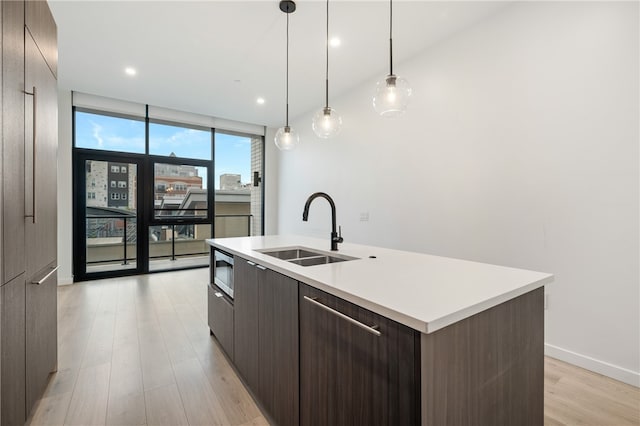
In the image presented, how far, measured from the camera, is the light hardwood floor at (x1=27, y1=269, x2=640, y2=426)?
1701 mm

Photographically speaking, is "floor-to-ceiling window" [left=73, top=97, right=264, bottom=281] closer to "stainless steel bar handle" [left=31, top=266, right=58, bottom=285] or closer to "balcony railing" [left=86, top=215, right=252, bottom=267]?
"balcony railing" [left=86, top=215, right=252, bottom=267]

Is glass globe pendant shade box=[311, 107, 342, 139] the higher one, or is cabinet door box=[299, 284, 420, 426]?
glass globe pendant shade box=[311, 107, 342, 139]

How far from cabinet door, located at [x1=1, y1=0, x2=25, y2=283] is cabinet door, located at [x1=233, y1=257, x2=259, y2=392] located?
3.58 feet

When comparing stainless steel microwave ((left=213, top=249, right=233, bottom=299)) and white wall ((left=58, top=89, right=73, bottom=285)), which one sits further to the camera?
white wall ((left=58, top=89, right=73, bottom=285))

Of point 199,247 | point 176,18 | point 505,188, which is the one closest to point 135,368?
point 176,18

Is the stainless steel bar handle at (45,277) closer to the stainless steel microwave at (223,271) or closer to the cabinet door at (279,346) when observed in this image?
the stainless steel microwave at (223,271)

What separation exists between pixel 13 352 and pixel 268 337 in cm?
118

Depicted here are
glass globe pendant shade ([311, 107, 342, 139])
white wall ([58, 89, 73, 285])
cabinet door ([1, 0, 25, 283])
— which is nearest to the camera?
cabinet door ([1, 0, 25, 283])

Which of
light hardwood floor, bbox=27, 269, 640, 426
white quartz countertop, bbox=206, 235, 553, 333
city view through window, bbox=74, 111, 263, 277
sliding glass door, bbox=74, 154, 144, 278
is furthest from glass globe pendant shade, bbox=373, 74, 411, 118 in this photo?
sliding glass door, bbox=74, 154, 144, 278

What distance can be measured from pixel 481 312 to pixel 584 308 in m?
1.93

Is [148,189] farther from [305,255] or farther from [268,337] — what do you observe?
[268,337]

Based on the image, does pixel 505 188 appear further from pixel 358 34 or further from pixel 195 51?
pixel 195 51

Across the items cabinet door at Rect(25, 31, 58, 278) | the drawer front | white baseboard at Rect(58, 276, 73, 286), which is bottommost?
white baseboard at Rect(58, 276, 73, 286)

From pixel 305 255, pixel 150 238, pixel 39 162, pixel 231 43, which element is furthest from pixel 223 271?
pixel 150 238
